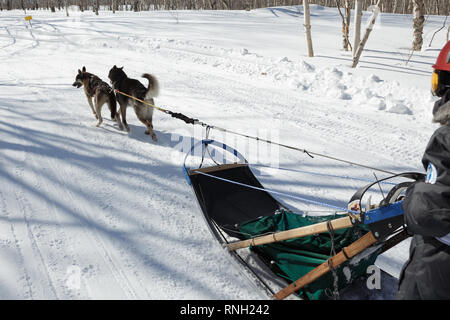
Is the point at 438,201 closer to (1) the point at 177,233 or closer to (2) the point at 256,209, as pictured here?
(2) the point at 256,209

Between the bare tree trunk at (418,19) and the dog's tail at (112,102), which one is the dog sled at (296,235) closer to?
the dog's tail at (112,102)

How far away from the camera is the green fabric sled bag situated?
2096mm

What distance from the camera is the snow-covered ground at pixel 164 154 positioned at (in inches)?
100

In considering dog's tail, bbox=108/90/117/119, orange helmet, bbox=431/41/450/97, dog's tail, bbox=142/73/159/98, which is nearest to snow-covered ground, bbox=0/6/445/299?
dog's tail, bbox=108/90/117/119

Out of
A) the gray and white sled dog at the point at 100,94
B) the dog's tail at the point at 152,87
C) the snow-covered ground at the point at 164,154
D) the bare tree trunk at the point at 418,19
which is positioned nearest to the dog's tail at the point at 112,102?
the gray and white sled dog at the point at 100,94

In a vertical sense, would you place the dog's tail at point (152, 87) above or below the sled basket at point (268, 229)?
above

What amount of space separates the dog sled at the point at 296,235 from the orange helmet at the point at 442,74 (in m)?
0.52

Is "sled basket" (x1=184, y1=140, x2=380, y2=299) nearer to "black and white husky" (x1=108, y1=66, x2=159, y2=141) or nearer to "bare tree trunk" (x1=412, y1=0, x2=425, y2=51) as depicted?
"black and white husky" (x1=108, y1=66, x2=159, y2=141)

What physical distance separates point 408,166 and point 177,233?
3.08 metres

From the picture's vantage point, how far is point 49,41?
15031mm

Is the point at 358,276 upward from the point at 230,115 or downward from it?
downward

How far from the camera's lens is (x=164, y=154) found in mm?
4574

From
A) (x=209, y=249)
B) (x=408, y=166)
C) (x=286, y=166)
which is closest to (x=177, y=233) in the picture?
(x=209, y=249)

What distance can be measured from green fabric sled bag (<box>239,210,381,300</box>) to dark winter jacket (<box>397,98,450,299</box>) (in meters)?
0.46
